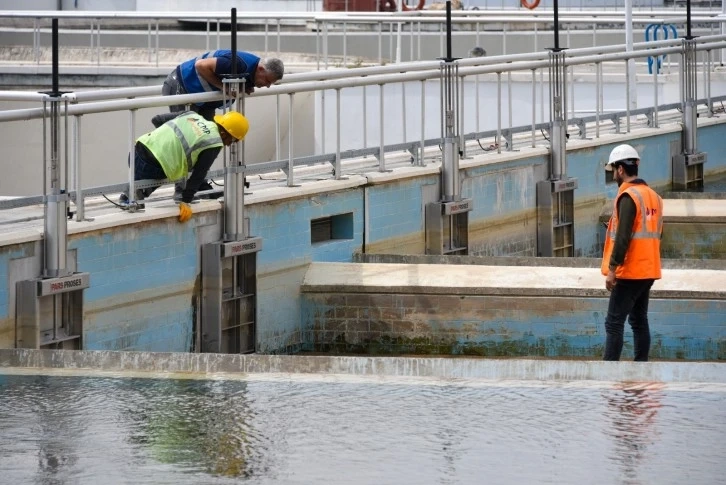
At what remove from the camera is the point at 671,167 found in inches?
800

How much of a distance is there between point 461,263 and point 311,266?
164cm

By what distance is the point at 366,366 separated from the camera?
27.4 feet

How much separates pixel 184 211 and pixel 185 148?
1.54ft

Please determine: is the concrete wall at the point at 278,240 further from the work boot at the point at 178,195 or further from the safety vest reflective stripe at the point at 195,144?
the safety vest reflective stripe at the point at 195,144

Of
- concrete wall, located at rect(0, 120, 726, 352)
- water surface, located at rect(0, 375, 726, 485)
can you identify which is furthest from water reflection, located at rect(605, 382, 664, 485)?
concrete wall, located at rect(0, 120, 726, 352)

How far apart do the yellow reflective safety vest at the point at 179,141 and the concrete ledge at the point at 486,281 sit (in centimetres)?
203

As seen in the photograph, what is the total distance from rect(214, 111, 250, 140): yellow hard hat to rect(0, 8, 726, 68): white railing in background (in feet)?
42.9

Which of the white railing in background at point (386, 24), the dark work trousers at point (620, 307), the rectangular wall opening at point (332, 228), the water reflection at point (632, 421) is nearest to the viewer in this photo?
the water reflection at point (632, 421)

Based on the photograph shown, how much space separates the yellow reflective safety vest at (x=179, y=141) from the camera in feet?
36.6

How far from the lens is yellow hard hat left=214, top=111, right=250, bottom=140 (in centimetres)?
1130

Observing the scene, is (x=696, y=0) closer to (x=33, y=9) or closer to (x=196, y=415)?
(x=33, y=9)

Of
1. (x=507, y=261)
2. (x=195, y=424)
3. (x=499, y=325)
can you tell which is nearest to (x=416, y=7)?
(x=507, y=261)

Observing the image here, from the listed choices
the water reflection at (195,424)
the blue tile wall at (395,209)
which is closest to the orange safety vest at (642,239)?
the water reflection at (195,424)

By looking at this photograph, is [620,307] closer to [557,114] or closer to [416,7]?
[557,114]
